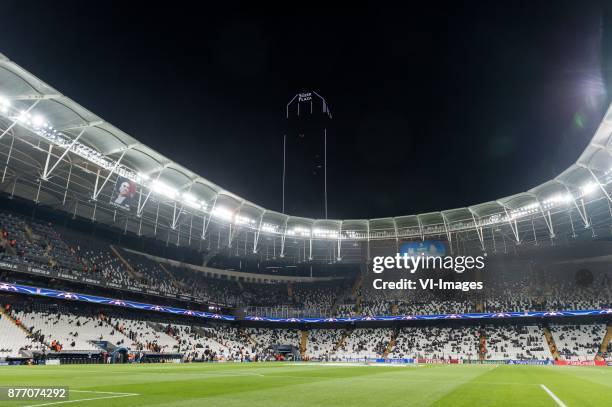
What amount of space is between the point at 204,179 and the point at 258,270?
2700 cm

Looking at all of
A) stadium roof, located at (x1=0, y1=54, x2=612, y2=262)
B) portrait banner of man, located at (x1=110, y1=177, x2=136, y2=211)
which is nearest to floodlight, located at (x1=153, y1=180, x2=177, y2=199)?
stadium roof, located at (x1=0, y1=54, x2=612, y2=262)

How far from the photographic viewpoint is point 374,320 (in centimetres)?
6675

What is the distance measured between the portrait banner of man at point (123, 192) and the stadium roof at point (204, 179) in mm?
966

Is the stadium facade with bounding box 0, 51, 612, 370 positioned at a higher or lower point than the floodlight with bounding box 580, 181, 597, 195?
lower

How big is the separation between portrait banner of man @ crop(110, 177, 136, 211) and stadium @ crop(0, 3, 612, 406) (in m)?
0.16

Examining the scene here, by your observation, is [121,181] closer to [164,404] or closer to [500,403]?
[164,404]

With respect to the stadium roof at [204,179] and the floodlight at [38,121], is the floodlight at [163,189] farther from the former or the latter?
the floodlight at [38,121]

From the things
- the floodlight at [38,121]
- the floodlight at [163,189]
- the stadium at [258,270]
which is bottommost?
the stadium at [258,270]

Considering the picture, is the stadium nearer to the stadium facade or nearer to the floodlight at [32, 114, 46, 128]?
the stadium facade

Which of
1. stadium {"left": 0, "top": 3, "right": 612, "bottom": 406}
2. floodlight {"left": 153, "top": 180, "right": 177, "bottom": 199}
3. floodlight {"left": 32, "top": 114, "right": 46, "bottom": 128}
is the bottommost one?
stadium {"left": 0, "top": 3, "right": 612, "bottom": 406}

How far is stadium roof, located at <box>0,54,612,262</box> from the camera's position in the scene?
3731cm

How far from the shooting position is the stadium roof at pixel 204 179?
37312 millimetres

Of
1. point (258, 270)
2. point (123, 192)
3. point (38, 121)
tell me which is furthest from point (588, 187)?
point (38, 121)

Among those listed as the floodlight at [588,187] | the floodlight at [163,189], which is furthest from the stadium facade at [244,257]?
the floodlight at [163,189]
